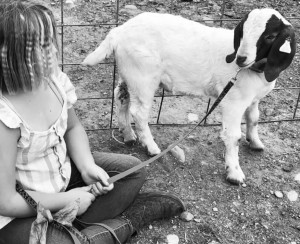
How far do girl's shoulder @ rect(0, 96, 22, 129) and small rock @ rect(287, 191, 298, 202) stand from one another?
1579mm

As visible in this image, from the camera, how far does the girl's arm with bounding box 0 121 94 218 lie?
5.70 ft

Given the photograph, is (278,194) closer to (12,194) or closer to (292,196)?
(292,196)

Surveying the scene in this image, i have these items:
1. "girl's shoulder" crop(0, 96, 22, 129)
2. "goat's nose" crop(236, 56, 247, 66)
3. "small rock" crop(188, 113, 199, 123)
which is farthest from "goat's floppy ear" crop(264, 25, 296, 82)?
"girl's shoulder" crop(0, 96, 22, 129)

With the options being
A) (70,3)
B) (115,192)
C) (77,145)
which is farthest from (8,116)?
(70,3)

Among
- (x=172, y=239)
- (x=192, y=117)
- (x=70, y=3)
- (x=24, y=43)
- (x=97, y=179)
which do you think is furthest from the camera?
(x=70, y=3)

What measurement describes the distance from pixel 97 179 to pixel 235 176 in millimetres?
919

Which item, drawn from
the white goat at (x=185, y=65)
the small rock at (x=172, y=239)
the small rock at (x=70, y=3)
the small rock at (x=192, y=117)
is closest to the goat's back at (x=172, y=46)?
the white goat at (x=185, y=65)

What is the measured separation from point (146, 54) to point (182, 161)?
0.66 meters

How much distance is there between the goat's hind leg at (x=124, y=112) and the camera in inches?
116

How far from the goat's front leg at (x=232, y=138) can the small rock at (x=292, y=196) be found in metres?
0.26

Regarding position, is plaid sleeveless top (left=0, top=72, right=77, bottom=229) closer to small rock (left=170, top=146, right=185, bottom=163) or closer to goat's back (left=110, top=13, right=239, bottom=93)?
goat's back (left=110, top=13, right=239, bottom=93)

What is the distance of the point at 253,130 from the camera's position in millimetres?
2994

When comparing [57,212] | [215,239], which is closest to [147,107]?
[215,239]

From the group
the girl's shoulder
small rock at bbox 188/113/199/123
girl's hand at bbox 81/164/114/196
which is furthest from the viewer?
small rock at bbox 188/113/199/123
